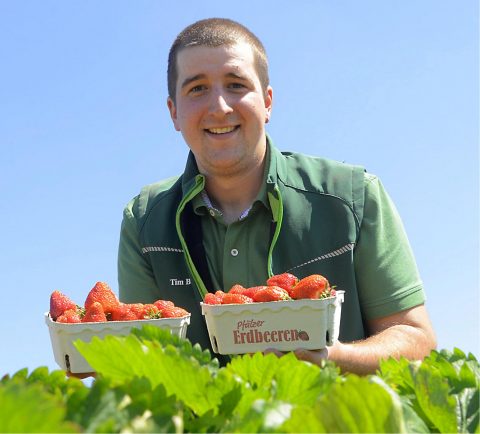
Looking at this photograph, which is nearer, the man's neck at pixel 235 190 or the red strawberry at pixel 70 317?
the red strawberry at pixel 70 317

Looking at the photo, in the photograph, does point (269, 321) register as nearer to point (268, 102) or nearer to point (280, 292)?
point (280, 292)

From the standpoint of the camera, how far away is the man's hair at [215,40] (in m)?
3.38

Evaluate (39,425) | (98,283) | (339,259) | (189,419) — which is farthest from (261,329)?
(39,425)

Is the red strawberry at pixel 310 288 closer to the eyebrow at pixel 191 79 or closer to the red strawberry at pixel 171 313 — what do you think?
the red strawberry at pixel 171 313

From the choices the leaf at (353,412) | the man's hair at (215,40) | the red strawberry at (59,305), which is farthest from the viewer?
the man's hair at (215,40)

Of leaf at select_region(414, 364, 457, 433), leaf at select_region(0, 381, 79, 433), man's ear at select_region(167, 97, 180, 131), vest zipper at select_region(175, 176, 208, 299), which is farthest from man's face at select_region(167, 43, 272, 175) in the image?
leaf at select_region(0, 381, 79, 433)

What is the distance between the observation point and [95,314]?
237cm

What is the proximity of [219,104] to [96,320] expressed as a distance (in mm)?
1294

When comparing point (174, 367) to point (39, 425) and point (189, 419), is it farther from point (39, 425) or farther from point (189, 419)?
point (39, 425)

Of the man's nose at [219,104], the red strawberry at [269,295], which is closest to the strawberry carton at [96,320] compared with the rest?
the red strawberry at [269,295]

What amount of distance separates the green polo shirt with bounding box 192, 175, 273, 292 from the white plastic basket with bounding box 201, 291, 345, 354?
79cm

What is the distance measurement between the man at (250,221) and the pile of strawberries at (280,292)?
0.57m

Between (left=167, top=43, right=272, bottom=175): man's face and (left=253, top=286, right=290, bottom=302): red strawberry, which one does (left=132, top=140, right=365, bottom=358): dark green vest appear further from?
(left=253, top=286, right=290, bottom=302): red strawberry

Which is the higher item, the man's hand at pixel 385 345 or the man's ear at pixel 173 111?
the man's ear at pixel 173 111
